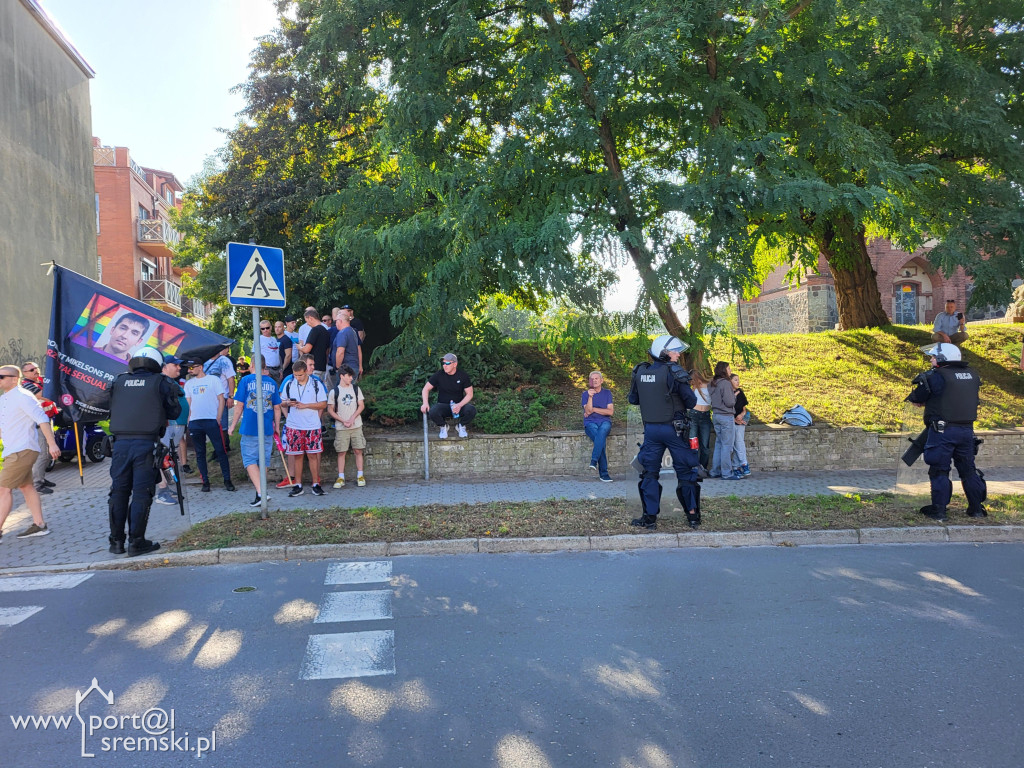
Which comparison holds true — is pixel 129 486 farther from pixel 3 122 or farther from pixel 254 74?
pixel 254 74

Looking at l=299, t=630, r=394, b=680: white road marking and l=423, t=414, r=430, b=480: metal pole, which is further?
l=423, t=414, r=430, b=480: metal pole

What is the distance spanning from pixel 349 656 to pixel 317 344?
7.98 metres

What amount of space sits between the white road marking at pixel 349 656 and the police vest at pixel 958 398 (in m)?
6.74

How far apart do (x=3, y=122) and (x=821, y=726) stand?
2081 cm

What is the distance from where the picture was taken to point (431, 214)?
11.4m

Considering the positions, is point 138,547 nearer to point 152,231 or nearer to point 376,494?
point 376,494

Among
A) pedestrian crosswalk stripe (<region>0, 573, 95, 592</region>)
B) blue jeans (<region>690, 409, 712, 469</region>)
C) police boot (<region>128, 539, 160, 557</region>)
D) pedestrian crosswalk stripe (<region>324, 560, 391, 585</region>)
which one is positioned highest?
blue jeans (<region>690, 409, 712, 469</region>)

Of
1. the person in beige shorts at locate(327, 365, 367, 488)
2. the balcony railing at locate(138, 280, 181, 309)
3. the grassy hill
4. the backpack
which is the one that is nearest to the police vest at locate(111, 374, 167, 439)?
the person in beige shorts at locate(327, 365, 367, 488)

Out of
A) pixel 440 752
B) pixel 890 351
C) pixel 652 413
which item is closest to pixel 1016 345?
pixel 890 351

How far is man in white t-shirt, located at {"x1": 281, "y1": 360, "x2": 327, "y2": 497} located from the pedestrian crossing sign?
1694 millimetres

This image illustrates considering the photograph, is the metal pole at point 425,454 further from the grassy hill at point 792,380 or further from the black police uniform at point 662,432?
the black police uniform at point 662,432

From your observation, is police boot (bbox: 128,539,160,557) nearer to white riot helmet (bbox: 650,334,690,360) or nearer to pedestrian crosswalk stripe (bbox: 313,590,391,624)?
pedestrian crosswalk stripe (bbox: 313,590,391,624)

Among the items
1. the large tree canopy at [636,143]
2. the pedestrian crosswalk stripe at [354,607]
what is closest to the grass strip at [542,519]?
the pedestrian crosswalk stripe at [354,607]

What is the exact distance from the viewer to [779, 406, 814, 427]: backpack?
39.9 ft
